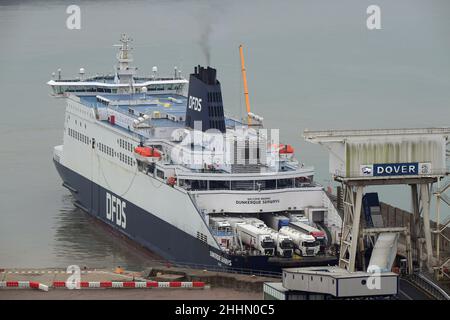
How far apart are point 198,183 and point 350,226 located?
27.5ft

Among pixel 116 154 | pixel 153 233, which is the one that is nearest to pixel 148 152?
pixel 153 233

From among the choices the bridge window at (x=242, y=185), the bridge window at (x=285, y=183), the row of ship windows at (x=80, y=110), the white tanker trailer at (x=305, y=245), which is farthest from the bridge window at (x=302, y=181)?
the row of ship windows at (x=80, y=110)

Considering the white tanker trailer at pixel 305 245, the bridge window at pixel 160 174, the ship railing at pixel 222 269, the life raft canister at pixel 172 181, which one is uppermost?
the bridge window at pixel 160 174

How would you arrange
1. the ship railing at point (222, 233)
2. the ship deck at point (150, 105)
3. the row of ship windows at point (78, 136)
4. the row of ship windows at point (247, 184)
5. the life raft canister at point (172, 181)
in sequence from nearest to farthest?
the ship railing at point (222, 233) < the row of ship windows at point (247, 184) < the life raft canister at point (172, 181) < the ship deck at point (150, 105) < the row of ship windows at point (78, 136)

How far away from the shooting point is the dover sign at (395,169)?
6144 centimetres

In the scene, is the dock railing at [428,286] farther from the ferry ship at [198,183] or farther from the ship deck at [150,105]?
the ship deck at [150,105]

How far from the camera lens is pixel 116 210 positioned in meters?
75.8

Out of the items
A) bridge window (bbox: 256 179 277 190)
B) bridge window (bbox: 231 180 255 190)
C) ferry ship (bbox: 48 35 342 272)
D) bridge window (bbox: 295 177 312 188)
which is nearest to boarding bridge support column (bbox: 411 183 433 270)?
ferry ship (bbox: 48 35 342 272)

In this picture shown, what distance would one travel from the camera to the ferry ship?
210 ft

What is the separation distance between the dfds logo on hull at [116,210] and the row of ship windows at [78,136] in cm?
514

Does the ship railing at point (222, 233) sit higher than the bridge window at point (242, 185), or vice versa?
the bridge window at point (242, 185)

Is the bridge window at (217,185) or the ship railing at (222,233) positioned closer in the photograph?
the ship railing at (222,233)

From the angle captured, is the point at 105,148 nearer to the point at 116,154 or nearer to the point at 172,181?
the point at 116,154
